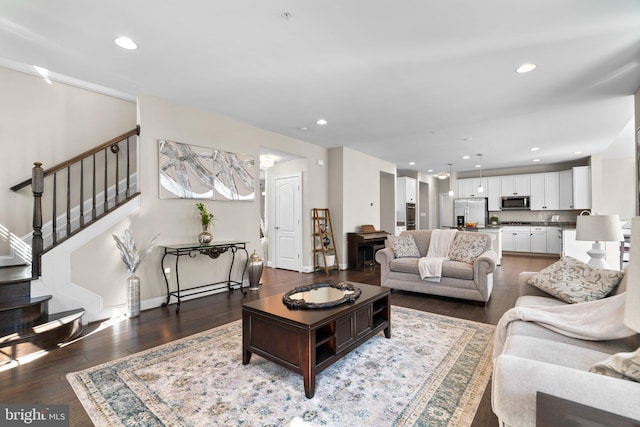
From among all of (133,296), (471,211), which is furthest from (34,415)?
(471,211)

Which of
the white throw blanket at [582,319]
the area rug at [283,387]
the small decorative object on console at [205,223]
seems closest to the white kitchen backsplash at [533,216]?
the area rug at [283,387]

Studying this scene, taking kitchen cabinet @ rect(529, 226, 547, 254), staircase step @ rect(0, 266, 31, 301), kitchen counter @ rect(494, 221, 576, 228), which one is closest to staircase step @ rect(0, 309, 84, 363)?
staircase step @ rect(0, 266, 31, 301)

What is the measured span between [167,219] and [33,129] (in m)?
1.99

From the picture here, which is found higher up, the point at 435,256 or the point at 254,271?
the point at 435,256

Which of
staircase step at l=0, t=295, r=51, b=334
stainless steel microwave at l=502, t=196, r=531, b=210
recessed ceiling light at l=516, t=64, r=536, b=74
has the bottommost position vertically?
staircase step at l=0, t=295, r=51, b=334

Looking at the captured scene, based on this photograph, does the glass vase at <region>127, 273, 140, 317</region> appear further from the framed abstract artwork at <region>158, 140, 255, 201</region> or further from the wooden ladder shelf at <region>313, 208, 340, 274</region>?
A: the wooden ladder shelf at <region>313, 208, 340, 274</region>

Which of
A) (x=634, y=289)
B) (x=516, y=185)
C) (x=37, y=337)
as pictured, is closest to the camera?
(x=634, y=289)

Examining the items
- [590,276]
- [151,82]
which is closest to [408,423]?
[590,276]

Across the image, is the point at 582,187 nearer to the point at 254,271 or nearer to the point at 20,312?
the point at 254,271

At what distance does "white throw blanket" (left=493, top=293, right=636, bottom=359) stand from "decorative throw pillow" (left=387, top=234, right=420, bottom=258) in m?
→ 2.58

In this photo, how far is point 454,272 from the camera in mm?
4055

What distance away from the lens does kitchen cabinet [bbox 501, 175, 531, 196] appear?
8.89m

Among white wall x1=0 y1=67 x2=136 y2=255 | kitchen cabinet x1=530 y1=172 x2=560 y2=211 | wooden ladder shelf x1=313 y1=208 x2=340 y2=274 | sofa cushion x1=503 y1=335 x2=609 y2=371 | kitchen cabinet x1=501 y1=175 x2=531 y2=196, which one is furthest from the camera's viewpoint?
kitchen cabinet x1=501 y1=175 x2=531 y2=196

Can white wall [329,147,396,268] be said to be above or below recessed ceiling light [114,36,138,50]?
below
